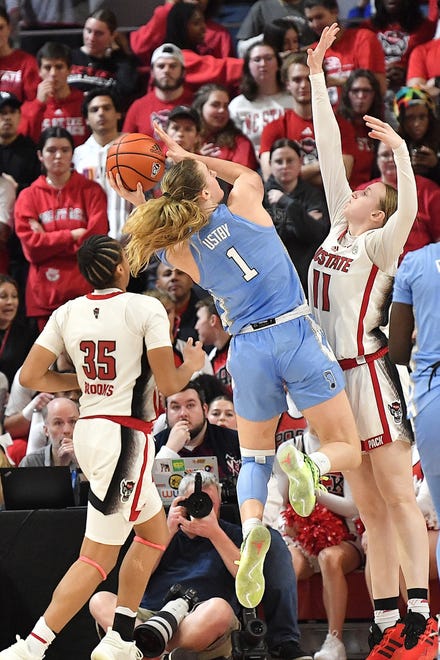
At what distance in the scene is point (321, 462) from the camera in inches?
186

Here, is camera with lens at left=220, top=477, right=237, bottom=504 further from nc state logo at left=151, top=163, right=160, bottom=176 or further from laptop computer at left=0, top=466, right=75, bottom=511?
nc state logo at left=151, top=163, right=160, bottom=176

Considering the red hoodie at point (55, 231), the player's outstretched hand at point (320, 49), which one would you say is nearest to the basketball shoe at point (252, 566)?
the player's outstretched hand at point (320, 49)

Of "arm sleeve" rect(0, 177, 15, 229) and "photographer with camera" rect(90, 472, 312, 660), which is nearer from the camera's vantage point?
"photographer with camera" rect(90, 472, 312, 660)

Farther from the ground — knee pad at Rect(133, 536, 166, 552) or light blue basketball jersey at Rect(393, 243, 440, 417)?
light blue basketball jersey at Rect(393, 243, 440, 417)

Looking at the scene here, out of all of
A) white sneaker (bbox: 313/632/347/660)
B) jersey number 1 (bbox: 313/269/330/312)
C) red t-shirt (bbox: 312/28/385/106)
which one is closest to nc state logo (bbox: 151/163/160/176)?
jersey number 1 (bbox: 313/269/330/312)

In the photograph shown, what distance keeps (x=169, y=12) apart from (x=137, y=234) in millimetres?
6888

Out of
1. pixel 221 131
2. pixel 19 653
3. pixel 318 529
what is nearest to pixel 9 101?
pixel 221 131

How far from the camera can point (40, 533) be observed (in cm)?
614

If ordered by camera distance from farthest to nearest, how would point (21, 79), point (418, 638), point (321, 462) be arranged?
1. point (21, 79)
2. point (418, 638)
3. point (321, 462)

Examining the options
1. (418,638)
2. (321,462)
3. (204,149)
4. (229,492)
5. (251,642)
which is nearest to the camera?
(321,462)

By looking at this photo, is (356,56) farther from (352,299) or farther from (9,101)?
(352,299)

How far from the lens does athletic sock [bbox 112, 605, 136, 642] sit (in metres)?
5.38

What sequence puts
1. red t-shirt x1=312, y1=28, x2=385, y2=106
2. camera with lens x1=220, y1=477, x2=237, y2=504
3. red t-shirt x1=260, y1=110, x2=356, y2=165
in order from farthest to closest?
red t-shirt x1=312, y1=28, x2=385, y2=106
red t-shirt x1=260, y1=110, x2=356, y2=165
camera with lens x1=220, y1=477, x2=237, y2=504

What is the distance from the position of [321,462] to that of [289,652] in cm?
151
